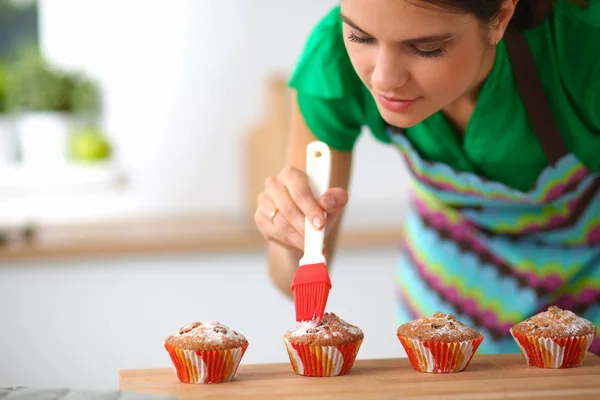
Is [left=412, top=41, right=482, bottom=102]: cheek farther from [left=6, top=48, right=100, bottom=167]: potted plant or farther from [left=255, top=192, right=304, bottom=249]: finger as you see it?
[left=6, top=48, right=100, bottom=167]: potted plant

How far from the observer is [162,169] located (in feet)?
9.85

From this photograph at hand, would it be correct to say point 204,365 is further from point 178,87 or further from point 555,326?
point 178,87

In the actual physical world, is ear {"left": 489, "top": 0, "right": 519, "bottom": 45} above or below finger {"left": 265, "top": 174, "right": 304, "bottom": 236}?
above

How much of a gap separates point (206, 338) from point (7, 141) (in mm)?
2156

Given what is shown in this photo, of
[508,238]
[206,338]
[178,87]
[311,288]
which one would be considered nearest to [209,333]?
[206,338]

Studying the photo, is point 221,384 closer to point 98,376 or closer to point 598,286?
point 598,286

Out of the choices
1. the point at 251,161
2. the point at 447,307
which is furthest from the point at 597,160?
the point at 251,161

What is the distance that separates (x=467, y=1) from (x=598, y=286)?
26.8 inches

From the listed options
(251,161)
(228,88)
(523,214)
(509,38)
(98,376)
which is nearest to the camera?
(509,38)

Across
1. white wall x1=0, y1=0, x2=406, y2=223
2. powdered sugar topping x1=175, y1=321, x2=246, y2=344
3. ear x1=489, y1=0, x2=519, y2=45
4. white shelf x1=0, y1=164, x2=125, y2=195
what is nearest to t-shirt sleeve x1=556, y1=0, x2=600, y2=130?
ear x1=489, y1=0, x2=519, y2=45

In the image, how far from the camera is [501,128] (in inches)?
49.3

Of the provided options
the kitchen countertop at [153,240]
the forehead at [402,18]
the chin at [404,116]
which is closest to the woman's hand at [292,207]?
the chin at [404,116]

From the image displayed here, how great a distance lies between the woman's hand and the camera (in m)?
1.04

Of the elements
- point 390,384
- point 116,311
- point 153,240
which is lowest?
point 116,311
